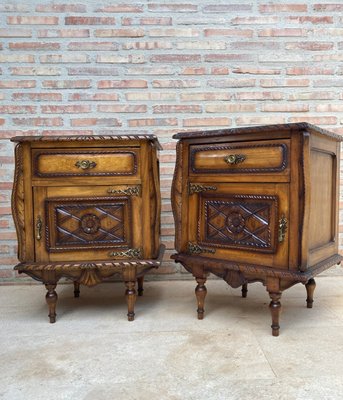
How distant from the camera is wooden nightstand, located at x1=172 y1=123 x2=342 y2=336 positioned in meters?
1.65

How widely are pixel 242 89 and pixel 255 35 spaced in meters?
0.36

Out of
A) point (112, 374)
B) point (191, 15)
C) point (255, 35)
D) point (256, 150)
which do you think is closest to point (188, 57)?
point (191, 15)

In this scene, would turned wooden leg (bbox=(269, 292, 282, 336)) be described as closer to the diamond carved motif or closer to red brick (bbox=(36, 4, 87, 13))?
the diamond carved motif

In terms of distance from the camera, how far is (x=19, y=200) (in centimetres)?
186

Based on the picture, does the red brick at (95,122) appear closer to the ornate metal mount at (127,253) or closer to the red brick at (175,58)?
the red brick at (175,58)

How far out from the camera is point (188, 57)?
253 centimetres

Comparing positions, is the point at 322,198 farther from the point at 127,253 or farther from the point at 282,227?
the point at 127,253

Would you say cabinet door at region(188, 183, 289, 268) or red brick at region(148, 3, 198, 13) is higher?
red brick at region(148, 3, 198, 13)

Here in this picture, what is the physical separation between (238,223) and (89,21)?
169cm

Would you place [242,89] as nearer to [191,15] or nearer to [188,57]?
[188,57]

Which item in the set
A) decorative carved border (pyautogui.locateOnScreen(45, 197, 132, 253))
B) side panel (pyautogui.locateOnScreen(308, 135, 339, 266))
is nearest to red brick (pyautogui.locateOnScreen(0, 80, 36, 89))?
decorative carved border (pyautogui.locateOnScreen(45, 197, 132, 253))

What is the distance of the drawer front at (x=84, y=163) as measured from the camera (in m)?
1.85

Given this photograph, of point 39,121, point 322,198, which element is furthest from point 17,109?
point 322,198

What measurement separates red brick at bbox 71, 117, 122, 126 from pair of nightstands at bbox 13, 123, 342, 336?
2.41ft
